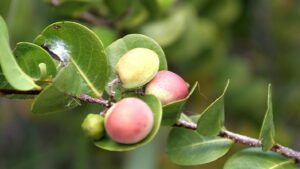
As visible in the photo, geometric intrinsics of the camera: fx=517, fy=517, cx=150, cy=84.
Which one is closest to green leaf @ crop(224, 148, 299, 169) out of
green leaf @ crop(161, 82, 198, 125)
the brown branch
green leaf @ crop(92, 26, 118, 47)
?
the brown branch

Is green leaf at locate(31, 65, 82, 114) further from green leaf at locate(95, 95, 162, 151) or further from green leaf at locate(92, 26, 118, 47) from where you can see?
green leaf at locate(92, 26, 118, 47)

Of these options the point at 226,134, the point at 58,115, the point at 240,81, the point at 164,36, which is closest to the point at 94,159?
the point at 58,115

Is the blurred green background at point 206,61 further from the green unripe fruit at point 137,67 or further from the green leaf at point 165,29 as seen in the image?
the green unripe fruit at point 137,67

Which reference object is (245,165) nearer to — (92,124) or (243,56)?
(92,124)

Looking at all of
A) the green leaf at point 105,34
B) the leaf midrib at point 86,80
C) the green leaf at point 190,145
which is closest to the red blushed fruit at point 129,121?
the leaf midrib at point 86,80

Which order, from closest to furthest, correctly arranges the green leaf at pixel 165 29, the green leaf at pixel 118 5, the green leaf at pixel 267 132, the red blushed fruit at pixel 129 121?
the red blushed fruit at pixel 129 121 < the green leaf at pixel 267 132 < the green leaf at pixel 118 5 < the green leaf at pixel 165 29

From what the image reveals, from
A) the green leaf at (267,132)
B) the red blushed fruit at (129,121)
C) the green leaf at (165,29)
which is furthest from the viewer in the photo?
the green leaf at (165,29)
